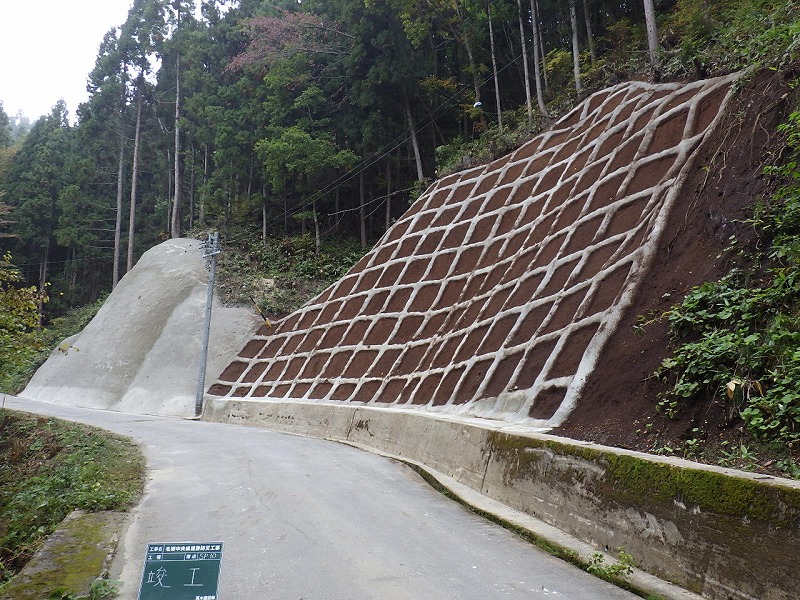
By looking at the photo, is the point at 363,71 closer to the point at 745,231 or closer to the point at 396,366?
the point at 396,366

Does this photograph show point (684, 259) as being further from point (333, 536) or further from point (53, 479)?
point (53, 479)

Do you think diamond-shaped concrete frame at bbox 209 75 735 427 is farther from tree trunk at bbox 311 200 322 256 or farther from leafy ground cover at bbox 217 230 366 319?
tree trunk at bbox 311 200 322 256

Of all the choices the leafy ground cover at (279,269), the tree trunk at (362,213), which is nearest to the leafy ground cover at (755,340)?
the leafy ground cover at (279,269)

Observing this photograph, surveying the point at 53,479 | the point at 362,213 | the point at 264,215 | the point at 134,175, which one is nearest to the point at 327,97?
the point at 362,213

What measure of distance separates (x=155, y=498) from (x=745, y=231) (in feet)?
25.1

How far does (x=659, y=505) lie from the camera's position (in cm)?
464

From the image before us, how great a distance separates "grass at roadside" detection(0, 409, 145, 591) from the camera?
→ 256 inches

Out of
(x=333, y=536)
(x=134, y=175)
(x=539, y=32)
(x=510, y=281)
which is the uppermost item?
(x=134, y=175)

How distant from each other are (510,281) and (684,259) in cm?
487

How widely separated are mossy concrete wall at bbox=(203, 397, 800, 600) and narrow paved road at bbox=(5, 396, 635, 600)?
466 millimetres

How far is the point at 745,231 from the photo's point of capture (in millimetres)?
7359

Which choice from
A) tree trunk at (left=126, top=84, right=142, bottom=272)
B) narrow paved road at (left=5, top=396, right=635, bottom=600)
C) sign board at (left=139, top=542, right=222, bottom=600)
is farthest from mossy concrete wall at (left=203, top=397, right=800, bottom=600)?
tree trunk at (left=126, top=84, right=142, bottom=272)

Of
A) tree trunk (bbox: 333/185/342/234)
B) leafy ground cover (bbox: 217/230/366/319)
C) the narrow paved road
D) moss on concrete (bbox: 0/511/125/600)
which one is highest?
tree trunk (bbox: 333/185/342/234)

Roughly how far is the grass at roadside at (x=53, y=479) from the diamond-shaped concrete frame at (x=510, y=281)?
5458mm
